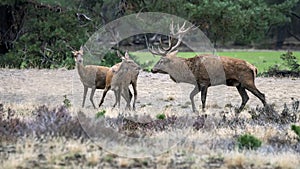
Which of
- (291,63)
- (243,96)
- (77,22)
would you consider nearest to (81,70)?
(243,96)

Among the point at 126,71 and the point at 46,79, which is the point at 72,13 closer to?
the point at 46,79

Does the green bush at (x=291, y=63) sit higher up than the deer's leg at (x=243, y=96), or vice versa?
the green bush at (x=291, y=63)

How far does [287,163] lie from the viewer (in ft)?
28.6

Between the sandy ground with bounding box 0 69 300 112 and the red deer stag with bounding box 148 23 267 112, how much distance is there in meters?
0.76

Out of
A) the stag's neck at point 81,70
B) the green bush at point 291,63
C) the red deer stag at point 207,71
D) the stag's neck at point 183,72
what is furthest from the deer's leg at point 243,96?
the green bush at point 291,63

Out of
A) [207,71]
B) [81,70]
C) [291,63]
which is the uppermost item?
[291,63]

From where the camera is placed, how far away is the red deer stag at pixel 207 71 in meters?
14.5

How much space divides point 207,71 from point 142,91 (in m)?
3.82

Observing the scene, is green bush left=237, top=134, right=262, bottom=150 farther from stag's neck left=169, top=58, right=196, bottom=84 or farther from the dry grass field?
stag's neck left=169, top=58, right=196, bottom=84

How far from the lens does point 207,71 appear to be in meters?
14.7

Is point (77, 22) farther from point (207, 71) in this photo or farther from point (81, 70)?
point (207, 71)

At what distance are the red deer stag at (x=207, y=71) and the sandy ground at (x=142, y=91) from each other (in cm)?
76

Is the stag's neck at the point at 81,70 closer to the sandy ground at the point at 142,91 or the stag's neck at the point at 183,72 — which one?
the sandy ground at the point at 142,91

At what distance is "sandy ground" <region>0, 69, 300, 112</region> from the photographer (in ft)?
53.0
